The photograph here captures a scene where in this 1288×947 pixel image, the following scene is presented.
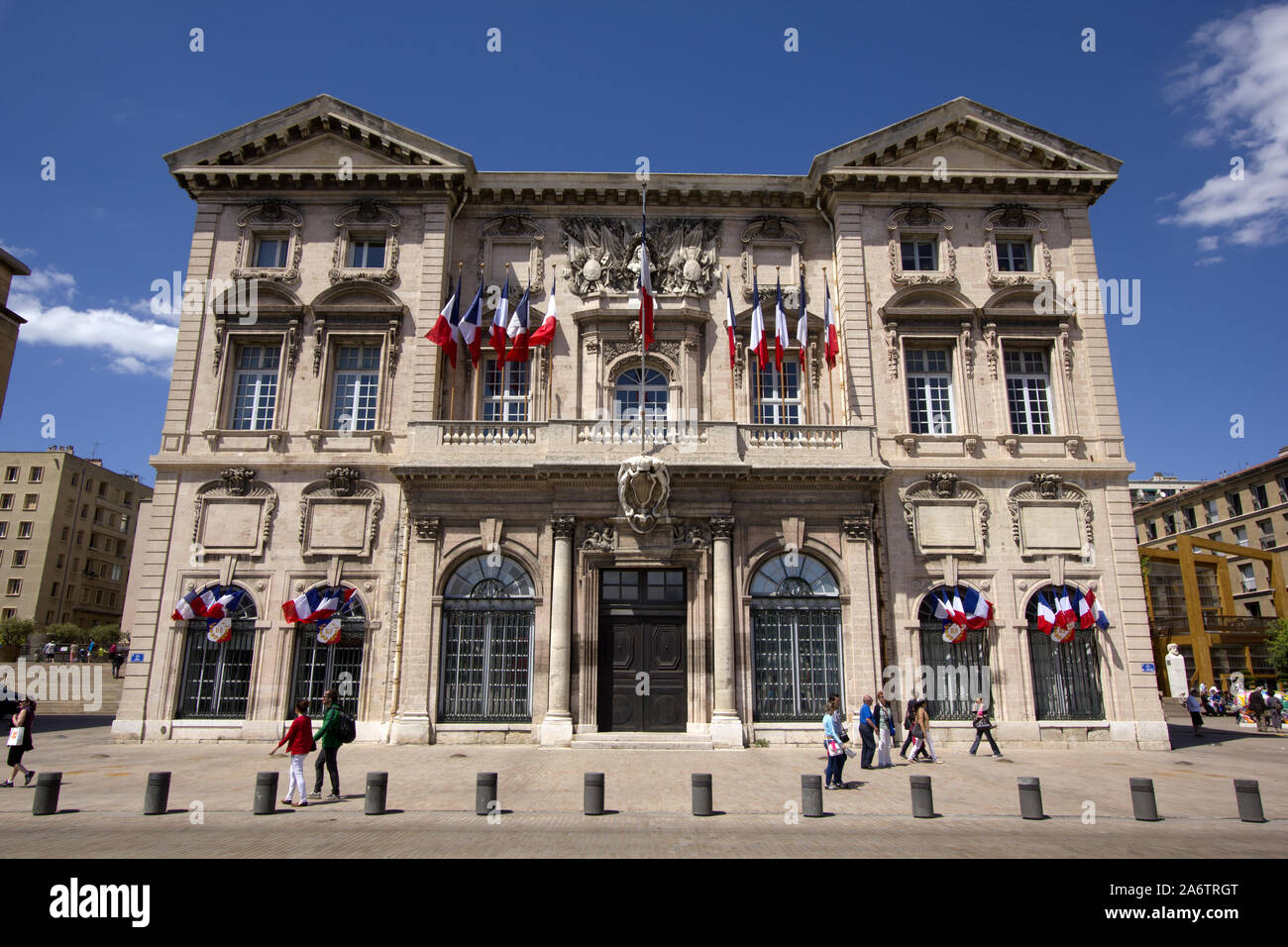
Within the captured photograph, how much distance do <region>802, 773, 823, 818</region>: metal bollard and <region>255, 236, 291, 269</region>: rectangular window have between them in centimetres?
2122

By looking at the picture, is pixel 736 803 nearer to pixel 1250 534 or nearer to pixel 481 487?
pixel 481 487

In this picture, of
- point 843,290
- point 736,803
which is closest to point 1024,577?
point 843,290

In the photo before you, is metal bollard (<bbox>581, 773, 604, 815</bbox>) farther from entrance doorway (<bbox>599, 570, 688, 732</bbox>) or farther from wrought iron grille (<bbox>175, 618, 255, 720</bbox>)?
wrought iron grille (<bbox>175, 618, 255, 720</bbox>)

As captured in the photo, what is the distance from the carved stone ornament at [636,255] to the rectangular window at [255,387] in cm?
930

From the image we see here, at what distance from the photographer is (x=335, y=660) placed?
2173 centimetres

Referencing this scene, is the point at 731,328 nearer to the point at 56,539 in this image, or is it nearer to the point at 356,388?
the point at 356,388

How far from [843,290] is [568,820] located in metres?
17.6

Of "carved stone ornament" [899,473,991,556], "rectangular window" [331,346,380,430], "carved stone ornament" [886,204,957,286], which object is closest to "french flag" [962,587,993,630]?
"carved stone ornament" [899,473,991,556]

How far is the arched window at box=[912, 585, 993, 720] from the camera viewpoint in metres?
21.5

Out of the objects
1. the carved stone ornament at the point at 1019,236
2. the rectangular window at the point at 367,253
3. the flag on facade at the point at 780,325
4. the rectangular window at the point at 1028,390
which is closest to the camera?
the flag on facade at the point at 780,325

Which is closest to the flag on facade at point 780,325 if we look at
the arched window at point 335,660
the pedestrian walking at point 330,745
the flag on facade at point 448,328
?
the flag on facade at point 448,328

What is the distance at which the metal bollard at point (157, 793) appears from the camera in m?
12.0

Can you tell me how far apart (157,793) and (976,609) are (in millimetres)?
18904

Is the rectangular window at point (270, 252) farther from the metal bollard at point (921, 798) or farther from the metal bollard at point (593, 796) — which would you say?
the metal bollard at point (921, 798)
